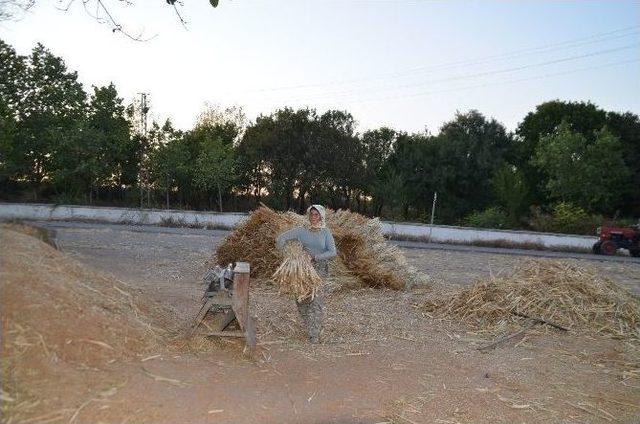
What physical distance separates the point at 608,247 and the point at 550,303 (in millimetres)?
16757

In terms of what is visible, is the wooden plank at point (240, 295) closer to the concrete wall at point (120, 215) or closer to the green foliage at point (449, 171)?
the concrete wall at point (120, 215)

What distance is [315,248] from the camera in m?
7.37

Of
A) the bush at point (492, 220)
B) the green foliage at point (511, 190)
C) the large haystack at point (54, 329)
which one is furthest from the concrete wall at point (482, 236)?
the large haystack at point (54, 329)

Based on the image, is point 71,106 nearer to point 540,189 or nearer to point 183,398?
point 540,189

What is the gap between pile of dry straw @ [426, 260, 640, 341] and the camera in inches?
339

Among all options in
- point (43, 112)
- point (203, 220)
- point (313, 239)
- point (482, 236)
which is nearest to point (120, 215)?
point (203, 220)

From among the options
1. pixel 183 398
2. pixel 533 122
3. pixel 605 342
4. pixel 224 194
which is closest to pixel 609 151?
pixel 533 122

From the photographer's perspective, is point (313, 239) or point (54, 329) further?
point (313, 239)

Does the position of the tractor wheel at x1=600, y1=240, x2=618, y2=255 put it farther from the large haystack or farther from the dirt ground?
the large haystack

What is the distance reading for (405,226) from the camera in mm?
27281

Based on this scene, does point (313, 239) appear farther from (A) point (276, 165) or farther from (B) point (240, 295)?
(A) point (276, 165)

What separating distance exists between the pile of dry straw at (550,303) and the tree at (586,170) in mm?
26441

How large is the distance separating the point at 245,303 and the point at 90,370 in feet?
6.35

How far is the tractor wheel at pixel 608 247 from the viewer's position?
928 inches
